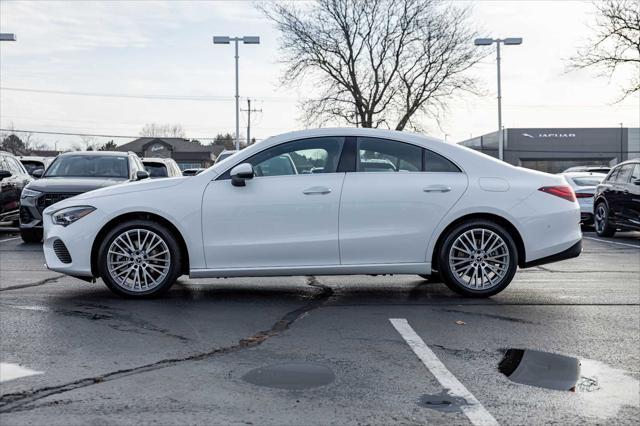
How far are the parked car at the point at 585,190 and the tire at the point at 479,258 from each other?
1151cm

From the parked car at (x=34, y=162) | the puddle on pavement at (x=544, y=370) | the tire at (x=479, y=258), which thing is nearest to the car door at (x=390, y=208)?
the tire at (x=479, y=258)

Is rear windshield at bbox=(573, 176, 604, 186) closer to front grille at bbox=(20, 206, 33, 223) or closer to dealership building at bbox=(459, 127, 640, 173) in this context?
front grille at bbox=(20, 206, 33, 223)

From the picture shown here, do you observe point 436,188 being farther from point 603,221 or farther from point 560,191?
point 603,221

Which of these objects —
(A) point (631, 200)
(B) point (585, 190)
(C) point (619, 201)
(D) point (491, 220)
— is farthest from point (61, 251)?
(B) point (585, 190)

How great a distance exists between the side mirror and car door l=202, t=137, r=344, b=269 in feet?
0.24

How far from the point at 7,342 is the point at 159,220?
219cm

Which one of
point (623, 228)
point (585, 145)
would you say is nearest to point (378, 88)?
point (623, 228)

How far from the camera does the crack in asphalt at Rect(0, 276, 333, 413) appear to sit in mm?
3842

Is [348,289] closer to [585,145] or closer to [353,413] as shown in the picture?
[353,413]

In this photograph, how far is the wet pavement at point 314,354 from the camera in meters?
3.78

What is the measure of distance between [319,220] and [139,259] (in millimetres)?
1727

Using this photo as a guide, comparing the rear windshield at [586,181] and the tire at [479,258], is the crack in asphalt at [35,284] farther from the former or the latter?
the rear windshield at [586,181]

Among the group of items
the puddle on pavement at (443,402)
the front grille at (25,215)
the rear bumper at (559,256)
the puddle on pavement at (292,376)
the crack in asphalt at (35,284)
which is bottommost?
the puddle on pavement at (443,402)

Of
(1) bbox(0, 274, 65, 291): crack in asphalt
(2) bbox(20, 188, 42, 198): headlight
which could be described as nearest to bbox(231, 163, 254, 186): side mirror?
(1) bbox(0, 274, 65, 291): crack in asphalt
